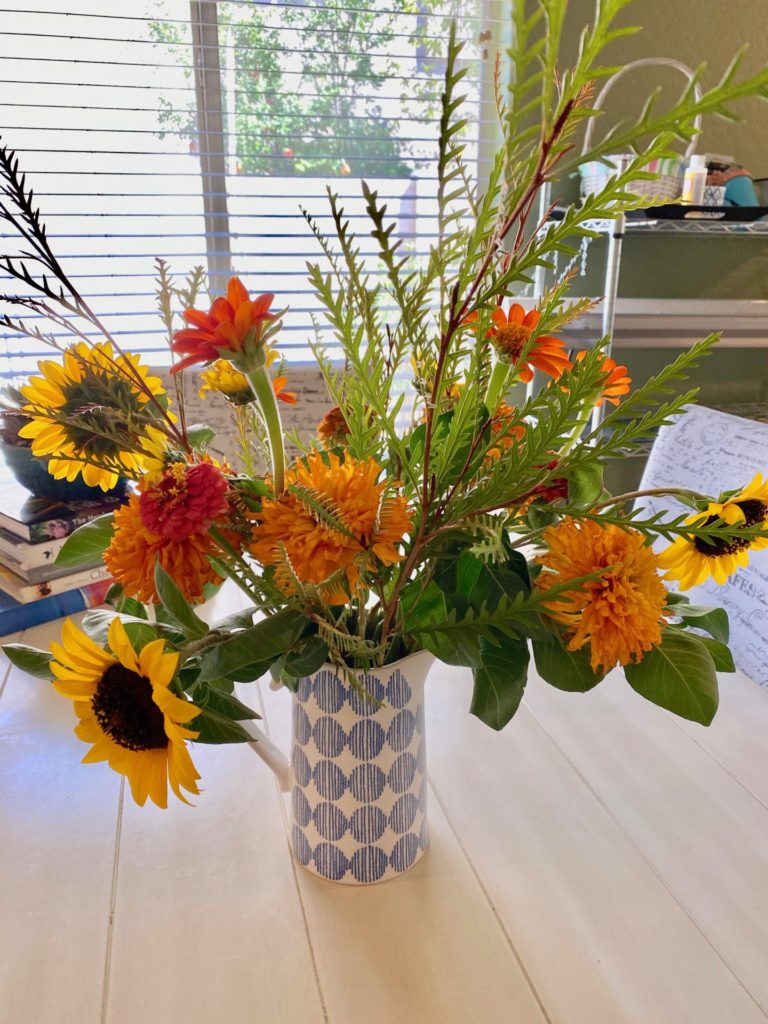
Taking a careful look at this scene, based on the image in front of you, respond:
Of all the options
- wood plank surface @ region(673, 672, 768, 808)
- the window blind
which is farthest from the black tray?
wood plank surface @ region(673, 672, 768, 808)

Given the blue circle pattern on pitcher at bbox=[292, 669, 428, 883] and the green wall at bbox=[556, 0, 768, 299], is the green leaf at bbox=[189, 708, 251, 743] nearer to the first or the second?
the blue circle pattern on pitcher at bbox=[292, 669, 428, 883]

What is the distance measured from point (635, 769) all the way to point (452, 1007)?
0.31 m

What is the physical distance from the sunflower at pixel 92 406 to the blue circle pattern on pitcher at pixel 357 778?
21 centimetres

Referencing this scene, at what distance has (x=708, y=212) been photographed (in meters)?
1.98

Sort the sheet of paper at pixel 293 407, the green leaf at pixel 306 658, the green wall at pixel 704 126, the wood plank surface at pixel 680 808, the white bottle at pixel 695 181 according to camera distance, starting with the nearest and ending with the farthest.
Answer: the green leaf at pixel 306 658 → the wood plank surface at pixel 680 808 → the sheet of paper at pixel 293 407 → the white bottle at pixel 695 181 → the green wall at pixel 704 126

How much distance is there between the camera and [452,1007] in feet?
1.70

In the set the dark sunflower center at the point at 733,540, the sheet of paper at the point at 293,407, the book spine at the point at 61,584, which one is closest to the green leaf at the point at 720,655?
the dark sunflower center at the point at 733,540

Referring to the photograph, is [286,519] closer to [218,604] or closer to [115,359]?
[115,359]

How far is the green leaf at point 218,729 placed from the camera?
467mm

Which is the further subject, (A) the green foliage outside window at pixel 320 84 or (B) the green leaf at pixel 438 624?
(A) the green foliage outside window at pixel 320 84

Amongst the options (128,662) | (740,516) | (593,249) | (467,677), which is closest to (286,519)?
(128,662)

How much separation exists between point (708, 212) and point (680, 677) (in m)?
1.83

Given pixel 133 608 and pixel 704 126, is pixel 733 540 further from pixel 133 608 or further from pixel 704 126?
pixel 704 126

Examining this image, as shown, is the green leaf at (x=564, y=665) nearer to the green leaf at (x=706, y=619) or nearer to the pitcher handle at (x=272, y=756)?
the green leaf at (x=706, y=619)
